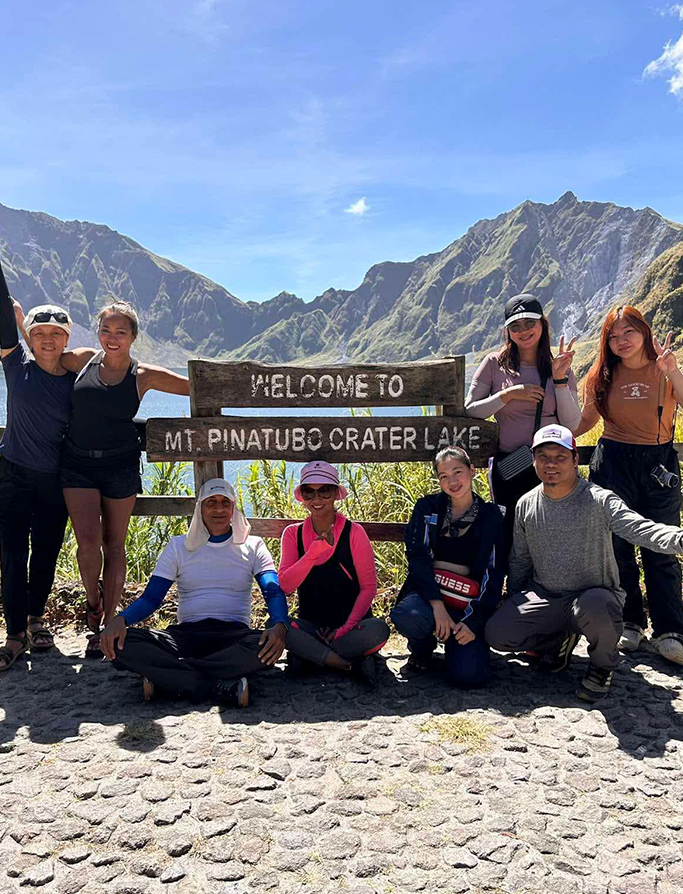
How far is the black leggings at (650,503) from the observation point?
494 cm

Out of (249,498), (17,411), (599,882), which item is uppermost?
(17,411)

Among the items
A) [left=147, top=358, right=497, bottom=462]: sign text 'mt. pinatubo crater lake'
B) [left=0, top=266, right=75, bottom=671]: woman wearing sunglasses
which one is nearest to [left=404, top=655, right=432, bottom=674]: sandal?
[left=147, top=358, right=497, bottom=462]: sign text 'mt. pinatubo crater lake'

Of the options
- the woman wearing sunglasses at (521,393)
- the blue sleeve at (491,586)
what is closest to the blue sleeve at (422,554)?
the blue sleeve at (491,586)

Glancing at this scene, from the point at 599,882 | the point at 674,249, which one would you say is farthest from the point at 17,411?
the point at 674,249

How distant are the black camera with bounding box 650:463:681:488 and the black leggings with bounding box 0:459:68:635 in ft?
14.2

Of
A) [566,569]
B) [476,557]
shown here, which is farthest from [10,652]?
[566,569]

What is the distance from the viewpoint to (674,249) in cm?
8056

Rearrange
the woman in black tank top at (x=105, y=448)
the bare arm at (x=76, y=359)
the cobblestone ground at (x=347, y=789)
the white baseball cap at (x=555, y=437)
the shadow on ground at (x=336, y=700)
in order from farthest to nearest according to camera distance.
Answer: the bare arm at (x=76, y=359) → the woman in black tank top at (x=105, y=448) → the white baseball cap at (x=555, y=437) → the shadow on ground at (x=336, y=700) → the cobblestone ground at (x=347, y=789)

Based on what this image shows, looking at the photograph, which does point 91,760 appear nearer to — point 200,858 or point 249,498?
point 200,858

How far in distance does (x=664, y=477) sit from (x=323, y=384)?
8.57ft

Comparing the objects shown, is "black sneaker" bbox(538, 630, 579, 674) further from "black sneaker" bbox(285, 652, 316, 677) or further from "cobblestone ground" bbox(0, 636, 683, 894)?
"black sneaker" bbox(285, 652, 316, 677)

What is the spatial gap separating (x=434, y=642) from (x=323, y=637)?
801mm

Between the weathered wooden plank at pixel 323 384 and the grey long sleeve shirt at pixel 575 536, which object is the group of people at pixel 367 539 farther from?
the weathered wooden plank at pixel 323 384

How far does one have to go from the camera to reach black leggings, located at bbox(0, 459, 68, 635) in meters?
4.99
